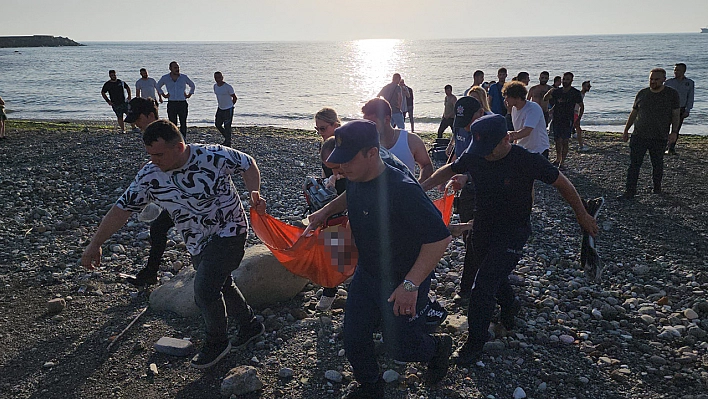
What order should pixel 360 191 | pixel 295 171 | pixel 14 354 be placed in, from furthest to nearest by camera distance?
pixel 295 171 → pixel 14 354 → pixel 360 191

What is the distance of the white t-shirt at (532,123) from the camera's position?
6836 mm

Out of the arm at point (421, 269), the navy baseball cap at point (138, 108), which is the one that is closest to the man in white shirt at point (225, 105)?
the navy baseball cap at point (138, 108)

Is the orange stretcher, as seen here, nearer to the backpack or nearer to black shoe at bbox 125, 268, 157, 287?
the backpack

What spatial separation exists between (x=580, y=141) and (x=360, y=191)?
13846 mm

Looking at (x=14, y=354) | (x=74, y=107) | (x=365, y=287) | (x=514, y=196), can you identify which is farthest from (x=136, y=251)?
(x=74, y=107)

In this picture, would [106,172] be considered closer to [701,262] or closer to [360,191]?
[360,191]

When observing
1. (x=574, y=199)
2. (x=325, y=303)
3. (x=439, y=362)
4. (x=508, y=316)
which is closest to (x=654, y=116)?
(x=508, y=316)

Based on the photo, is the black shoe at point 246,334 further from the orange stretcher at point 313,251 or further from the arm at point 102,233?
the arm at point 102,233

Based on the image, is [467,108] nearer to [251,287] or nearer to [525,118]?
[525,118]

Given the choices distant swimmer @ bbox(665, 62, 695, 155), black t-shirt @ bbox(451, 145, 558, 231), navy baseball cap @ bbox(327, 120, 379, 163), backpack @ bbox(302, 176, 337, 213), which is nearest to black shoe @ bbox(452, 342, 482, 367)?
black t-shirt @ bbox(451, 145, 558, 231)

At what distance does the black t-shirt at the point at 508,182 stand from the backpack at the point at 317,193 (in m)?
1.49

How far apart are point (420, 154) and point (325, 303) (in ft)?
5.75

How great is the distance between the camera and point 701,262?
6543 mm

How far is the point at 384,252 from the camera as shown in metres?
3.36
